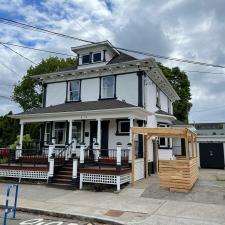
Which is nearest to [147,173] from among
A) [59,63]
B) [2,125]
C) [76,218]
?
[76,218]

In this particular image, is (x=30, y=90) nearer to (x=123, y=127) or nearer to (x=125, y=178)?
(x=123, y=127)

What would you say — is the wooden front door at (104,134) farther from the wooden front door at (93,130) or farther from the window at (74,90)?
the window at (74,90)

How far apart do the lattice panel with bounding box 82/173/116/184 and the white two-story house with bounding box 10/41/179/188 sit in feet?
7.22

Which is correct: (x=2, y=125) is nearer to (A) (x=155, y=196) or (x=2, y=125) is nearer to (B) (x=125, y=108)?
(B) (x=125, y=108)

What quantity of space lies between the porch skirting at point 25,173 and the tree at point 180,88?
2304 cm

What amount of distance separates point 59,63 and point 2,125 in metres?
11.3

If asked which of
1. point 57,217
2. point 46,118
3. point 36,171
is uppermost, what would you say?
point 46,118

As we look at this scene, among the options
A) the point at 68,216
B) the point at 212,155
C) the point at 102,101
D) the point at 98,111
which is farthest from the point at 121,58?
the point at 68,216

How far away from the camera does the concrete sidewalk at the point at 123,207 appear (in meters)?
6.92

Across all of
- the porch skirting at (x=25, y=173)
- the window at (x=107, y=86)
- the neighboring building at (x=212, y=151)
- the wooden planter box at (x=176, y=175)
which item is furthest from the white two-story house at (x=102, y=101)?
the neighboring building at (x=212, y=151)

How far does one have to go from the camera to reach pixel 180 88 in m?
33.2

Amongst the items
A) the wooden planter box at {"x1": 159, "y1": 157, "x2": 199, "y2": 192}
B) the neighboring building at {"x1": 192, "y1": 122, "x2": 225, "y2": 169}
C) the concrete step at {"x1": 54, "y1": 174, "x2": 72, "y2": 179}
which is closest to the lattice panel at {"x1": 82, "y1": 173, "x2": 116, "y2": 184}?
the concrete step at {"x1": 54, "y1": 174, "x2": 72, "y2": 179}

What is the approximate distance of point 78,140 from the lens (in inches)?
658

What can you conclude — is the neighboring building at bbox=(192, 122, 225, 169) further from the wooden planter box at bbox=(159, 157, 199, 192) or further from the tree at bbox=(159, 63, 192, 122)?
the wooden planter box at bbox=(159, 157, 199, 192)
